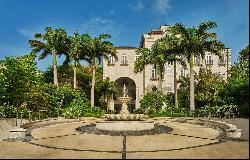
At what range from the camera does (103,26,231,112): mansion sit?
52438 millimetres

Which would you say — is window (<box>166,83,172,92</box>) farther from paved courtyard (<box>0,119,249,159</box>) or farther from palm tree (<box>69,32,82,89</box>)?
paved courtyard (<box>0,119,249,159</box>)

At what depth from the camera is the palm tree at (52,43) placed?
41.7m

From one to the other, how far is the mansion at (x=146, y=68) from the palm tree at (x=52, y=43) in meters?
12.7

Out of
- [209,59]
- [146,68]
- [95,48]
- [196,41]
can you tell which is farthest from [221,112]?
[209,59]

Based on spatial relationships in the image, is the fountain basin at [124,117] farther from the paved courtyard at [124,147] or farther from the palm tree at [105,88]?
the palm tree at [105,88]

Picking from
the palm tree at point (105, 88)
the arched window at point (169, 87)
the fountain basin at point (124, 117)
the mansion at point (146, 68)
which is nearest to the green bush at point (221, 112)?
the fountain basin at point (124, 117)

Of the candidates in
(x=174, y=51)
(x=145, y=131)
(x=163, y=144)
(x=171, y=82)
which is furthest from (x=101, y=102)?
(x=163, y=144)

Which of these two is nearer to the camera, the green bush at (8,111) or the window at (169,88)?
the green bush at (8,111)

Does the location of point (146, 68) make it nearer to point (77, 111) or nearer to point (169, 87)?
point (169, 87)

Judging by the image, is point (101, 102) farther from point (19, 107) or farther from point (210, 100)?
point (19, 107)

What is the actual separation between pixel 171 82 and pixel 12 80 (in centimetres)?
3014

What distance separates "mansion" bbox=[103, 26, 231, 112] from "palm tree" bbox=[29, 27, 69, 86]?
12672 millimetres

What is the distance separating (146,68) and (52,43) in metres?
16.9

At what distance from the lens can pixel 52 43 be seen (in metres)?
41.8
